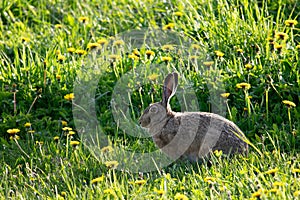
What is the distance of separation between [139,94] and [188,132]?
1.05m

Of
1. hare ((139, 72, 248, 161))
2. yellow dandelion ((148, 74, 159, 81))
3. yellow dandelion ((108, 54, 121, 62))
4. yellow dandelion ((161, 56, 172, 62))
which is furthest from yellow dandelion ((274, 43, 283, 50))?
yellow dandelion ((108, 54, 121, 62))

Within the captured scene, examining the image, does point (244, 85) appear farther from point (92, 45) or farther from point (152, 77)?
point (92, 45)

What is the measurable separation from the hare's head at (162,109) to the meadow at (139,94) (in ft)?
0.88

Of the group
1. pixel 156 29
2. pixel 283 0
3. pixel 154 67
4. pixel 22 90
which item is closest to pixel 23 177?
pixel 22 90

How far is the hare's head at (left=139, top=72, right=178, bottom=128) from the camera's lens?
489cm

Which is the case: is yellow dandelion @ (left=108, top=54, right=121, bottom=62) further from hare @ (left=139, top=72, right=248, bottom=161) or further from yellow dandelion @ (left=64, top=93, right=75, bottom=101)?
hare @ (left=139, top=72, right=248, bottom=161)

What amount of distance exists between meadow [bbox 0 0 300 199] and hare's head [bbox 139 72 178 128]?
0.88 feet

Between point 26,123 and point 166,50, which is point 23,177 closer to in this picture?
point 26,123

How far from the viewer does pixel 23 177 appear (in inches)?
189

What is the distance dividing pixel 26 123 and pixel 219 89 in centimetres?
Result: 156

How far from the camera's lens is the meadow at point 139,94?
14.8 ft

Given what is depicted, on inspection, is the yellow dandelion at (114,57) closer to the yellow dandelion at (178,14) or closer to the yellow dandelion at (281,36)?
the yellow dandelion at (178,14)

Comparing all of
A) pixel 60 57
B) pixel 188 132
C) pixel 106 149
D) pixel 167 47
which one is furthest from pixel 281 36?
pixel 60 57

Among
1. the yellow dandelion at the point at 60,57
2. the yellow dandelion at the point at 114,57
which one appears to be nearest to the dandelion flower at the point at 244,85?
the yellow dandelion at the point at 114,57
